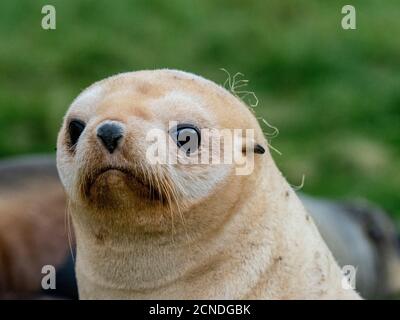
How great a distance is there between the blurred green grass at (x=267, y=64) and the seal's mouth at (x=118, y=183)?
4.85 meters

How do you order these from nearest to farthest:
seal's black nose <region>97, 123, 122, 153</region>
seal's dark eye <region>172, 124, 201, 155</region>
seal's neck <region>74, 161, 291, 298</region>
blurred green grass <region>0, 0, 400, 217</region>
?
seal's black nose <region>97, 123, 122, 153</region>, seal's dark eye <region>172, 124, 201, 155</region>, seal's neck <region>74, 161, 291, 298</region>, blurred green grass <region>0, 0, 400, 217</region>

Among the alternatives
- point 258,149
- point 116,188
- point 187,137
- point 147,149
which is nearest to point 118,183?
point 116,188

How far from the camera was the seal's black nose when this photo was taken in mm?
3686

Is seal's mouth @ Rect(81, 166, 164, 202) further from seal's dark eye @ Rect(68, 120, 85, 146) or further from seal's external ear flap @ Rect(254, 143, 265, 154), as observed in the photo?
seal's external ear flap @ Rect(254, 143, 265, 154)

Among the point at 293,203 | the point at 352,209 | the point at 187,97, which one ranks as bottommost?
the point at 352,209

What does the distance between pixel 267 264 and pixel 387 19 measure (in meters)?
6.71

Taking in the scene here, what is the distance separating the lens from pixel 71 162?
3957 millimetres

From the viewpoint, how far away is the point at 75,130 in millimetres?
3979

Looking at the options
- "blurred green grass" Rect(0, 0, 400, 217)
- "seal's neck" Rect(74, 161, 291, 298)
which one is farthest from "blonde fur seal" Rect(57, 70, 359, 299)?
"blurred green grass" Rect(0, 0, 400, 217)

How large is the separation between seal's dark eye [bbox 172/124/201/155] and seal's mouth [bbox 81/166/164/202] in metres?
0.17

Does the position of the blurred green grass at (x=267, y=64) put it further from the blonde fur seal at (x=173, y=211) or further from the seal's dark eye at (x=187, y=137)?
the seal's dark eye at (x=187, y=137)

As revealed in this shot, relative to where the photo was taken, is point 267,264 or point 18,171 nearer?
point 267,264
